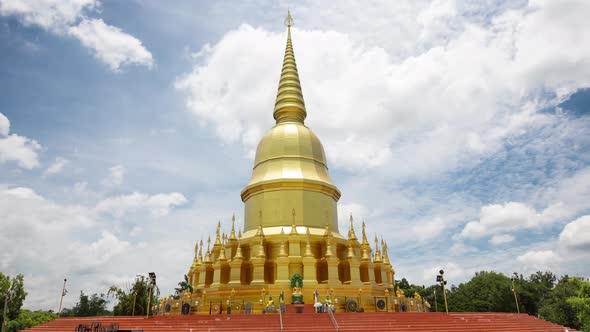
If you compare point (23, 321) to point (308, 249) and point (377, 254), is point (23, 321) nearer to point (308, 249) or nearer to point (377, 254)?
point (308, 249)

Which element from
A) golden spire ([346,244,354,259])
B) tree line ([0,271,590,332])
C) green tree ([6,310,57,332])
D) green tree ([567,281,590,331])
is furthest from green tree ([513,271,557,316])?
green tree ([6,310,57,332])

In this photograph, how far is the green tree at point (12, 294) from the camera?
2905cm

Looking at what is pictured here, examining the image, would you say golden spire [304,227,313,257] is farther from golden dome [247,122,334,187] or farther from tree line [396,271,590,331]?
tree line [396,271,590,331]

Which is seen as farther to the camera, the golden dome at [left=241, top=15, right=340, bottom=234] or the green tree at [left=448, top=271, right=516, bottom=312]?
the green tree at [left=448, top=271, right=516, bottom=312]

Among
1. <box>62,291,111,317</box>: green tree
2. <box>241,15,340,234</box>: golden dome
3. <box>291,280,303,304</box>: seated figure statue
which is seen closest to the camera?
<box>291,280,303,304</box>: seated figure statue

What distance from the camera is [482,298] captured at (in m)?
53.8

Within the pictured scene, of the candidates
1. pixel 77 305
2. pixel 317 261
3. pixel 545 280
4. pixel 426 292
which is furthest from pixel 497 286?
pixel 77 305

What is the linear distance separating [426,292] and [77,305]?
67.2 metres

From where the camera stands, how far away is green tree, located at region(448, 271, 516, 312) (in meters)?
51.4

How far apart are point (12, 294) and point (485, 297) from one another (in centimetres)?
5376

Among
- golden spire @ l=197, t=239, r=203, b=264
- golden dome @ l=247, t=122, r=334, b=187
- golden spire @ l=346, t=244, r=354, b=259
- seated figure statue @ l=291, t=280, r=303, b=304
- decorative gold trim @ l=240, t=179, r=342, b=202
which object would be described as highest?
golden dome @ l=247, t=122, r=334, b=187

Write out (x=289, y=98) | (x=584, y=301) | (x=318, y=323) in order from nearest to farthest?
(x=318, y=323), (x=584, y=301), (x=289, y=98)

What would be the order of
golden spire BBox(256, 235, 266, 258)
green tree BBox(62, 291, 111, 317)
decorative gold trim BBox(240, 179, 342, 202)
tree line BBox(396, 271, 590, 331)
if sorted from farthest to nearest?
green tree BBox(62, 291, 111, 317) → tree line BBox(396, 271, 590, 331) → decorative gold trim BBox(240, 179, 342, 202) → golden spire BBox(256, 235, 266, 258)

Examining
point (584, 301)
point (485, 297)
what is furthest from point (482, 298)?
point (584, 301)
